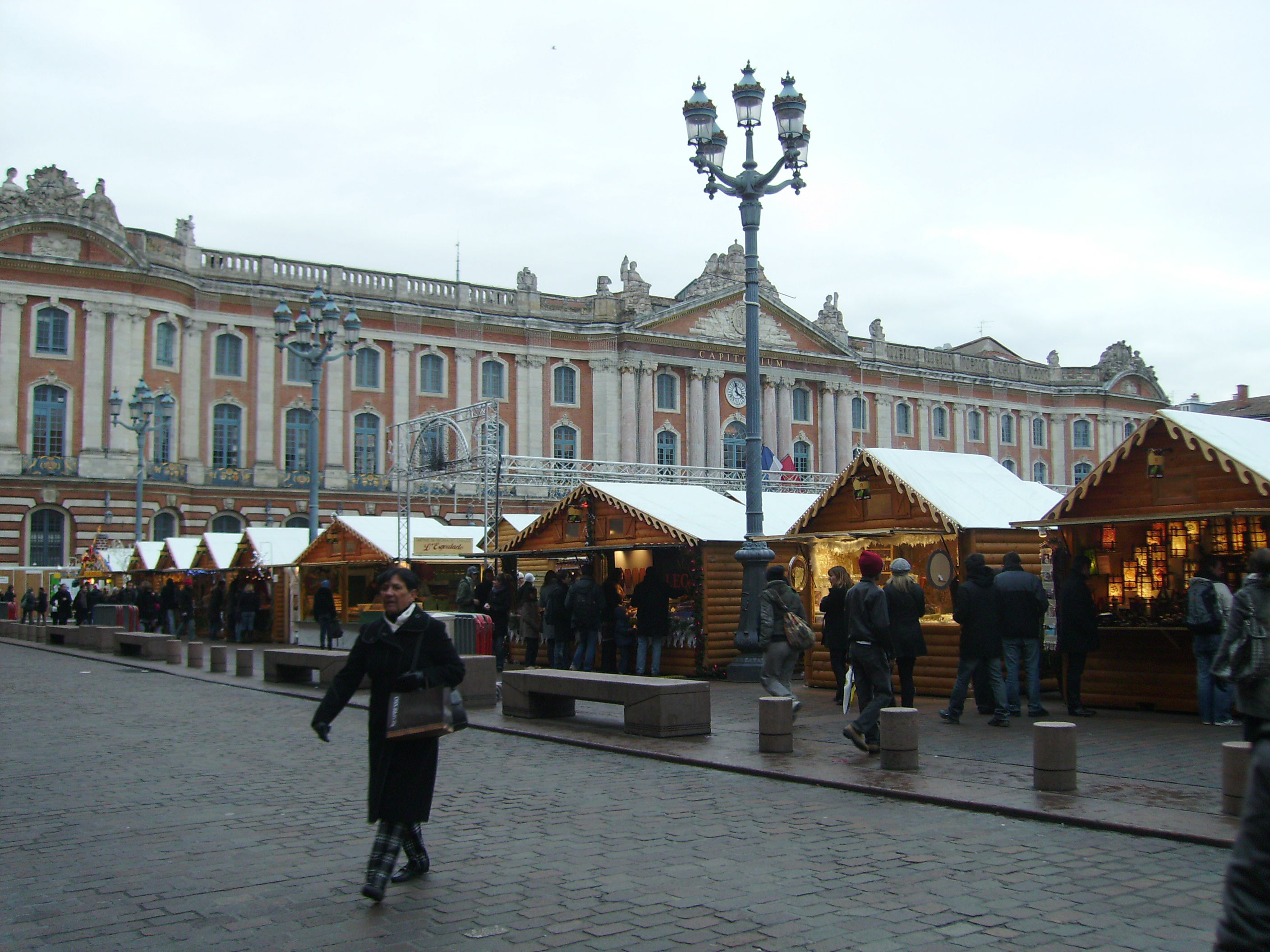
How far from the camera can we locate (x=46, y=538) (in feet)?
136

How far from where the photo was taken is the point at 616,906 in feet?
18.9

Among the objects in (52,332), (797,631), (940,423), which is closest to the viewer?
(797,631)

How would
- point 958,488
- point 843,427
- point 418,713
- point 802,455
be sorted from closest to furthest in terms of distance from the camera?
point 418,713 → point 958,488 → point 802,455 → point 843,427

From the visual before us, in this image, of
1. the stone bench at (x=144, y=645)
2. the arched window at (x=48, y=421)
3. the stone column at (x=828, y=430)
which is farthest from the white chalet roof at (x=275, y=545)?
the stone column at (x=828, y=430)

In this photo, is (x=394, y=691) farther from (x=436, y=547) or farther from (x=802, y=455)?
(x=802, y=455)

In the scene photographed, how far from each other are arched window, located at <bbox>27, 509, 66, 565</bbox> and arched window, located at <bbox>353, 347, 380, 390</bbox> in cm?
1193

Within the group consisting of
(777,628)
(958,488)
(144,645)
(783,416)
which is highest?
(783,416)

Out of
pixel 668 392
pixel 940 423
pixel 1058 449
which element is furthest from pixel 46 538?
Answer: pixel 1058 449

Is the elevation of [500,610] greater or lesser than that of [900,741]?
greater

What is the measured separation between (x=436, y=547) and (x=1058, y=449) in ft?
166

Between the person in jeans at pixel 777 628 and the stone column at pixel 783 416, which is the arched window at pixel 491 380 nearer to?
the stone column at pixel 783 416

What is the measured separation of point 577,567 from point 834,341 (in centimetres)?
3795

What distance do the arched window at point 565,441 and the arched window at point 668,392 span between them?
13.5ft

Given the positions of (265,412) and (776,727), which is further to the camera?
(265,412)
